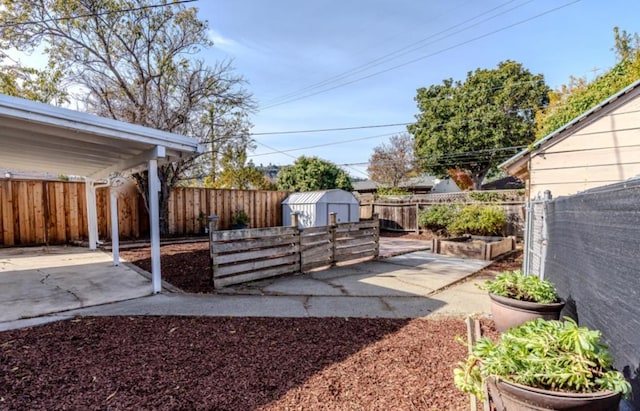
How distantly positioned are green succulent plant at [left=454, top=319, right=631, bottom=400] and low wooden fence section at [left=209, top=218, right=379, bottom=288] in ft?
12.1

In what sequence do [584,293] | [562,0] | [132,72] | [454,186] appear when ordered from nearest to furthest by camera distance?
[584,293] < [562,0] < [132,72] < [454,186]

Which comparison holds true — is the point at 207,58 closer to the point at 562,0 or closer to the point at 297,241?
the point at 297,241

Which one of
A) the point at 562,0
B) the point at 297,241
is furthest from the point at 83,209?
the point at 562,0

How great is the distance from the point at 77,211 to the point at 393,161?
938 inches

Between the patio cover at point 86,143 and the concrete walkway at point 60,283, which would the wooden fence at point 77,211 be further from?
the patio cover at point 86,143

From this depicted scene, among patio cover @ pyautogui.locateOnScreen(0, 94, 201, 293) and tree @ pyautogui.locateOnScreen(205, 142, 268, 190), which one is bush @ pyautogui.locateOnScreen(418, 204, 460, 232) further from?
patio cover @ pyautogui.locateOnScreen(0, 94, 201, 293)

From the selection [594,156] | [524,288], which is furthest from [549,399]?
[594,156]

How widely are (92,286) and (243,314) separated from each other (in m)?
2.77

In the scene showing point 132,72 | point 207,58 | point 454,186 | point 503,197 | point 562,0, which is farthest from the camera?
point 454,186

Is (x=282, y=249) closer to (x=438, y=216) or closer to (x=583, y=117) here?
(x=583, y=117)

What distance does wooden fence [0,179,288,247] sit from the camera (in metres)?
8.38

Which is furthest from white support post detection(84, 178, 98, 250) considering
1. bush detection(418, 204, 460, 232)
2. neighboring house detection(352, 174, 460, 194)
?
neighboring house detection(352, 174, 460, 194)

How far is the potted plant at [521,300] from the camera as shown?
2.54 meters

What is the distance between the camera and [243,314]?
3.59 meters
